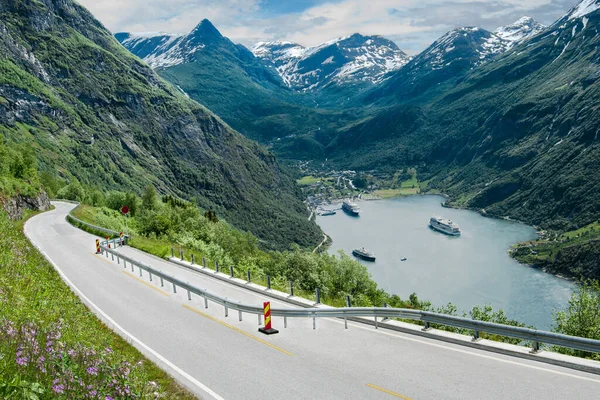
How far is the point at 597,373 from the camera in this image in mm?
11641

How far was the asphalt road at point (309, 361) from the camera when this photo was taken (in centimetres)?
1162

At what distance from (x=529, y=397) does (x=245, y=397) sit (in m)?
6.85

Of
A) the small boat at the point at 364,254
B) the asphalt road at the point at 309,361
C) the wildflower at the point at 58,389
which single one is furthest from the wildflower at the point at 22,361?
the small boat at the point at 364,254


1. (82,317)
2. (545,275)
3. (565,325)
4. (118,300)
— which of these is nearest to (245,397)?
(82,317)

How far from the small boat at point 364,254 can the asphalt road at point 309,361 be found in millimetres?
151136

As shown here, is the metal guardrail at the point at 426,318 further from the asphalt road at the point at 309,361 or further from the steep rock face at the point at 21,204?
the steep rock face at the point at 21,204

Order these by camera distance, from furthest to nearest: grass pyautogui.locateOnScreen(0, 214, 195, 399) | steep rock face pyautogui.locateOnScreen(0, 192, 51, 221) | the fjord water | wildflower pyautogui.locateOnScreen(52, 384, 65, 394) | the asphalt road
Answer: the fjord water, steep rock face pyautogui.locateOnScreen(0, 192, 51, 221), the asphalt road, grass pyautogui.locateOnScreen(0, 214, 195, 399), wildflower pyautogui.locateOnScreen(52, 384, 65, 394)

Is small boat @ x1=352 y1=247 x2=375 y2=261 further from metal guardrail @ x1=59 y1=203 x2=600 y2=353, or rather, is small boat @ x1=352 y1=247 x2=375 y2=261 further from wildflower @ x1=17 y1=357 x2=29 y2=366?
wildflower @ x1=17 y1=357 x2=29 y2=366

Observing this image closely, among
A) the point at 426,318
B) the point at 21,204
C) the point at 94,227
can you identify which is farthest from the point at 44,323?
the point at 21,204

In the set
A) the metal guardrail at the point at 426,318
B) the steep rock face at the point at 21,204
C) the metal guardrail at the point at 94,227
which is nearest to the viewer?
the metal guardrail at the point at 426,318

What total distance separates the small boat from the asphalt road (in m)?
151

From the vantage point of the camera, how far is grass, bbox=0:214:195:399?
8.46 metres

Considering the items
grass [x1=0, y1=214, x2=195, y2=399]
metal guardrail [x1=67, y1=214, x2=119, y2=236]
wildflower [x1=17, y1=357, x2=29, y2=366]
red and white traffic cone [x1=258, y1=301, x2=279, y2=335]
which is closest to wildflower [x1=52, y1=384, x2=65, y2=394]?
grass [x1=0, y1=214, x2=195, y2=399]

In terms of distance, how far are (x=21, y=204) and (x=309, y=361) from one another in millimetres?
52028
